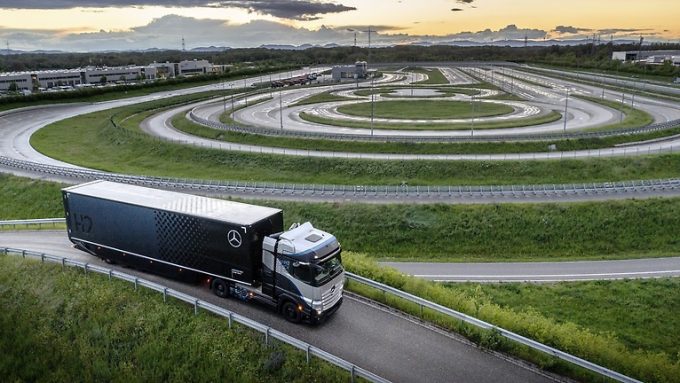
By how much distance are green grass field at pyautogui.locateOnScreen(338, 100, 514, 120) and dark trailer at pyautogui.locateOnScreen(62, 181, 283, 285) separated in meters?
65.6

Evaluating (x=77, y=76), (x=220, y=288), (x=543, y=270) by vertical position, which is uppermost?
(x=77, y=76)

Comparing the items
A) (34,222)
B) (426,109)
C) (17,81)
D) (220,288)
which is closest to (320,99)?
(426,109)

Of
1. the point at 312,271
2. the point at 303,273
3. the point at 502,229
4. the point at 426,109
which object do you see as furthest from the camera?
the point at 426,109

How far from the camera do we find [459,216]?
129 feet

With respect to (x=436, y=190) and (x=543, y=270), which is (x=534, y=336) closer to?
(x=543, y=270)

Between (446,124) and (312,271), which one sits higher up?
(312,271)

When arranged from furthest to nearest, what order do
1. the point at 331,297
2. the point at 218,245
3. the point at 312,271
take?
the point at 218,245 → the point at 331,297 → the point at 312,271

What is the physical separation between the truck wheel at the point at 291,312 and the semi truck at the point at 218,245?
0.12 ft

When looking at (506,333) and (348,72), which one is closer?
(506,333)

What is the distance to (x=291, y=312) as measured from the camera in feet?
64.2

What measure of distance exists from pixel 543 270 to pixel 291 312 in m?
20.0

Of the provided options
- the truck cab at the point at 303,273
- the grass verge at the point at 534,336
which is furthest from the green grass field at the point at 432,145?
the truck cab at the point at 303,273

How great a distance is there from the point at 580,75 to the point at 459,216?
132424mm

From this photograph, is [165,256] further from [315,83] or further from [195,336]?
[315,83]
